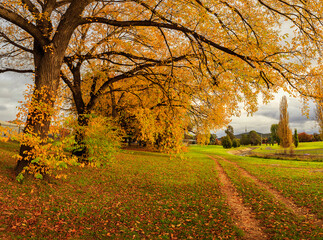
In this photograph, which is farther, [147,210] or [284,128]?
[284,128]

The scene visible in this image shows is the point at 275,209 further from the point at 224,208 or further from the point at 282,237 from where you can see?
the point at 282,237

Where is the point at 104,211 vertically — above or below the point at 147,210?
above

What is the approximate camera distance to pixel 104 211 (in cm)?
689

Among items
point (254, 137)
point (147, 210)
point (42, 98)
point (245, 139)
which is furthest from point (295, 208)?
point (254, 137)

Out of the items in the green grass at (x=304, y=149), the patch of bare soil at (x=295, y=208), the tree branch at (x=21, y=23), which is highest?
the tree branch at (x=21, y=23)

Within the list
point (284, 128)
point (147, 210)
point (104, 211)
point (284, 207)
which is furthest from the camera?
point (284, 128)

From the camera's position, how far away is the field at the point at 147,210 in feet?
18.1

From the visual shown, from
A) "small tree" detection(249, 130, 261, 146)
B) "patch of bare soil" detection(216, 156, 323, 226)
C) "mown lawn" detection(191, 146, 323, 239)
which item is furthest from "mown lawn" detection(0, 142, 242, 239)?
"small tree" detection(249, 130, 261, 146)

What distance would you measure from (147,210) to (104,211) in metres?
1.46

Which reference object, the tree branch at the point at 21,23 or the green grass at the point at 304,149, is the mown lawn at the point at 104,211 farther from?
the green grass at the point at 304,149

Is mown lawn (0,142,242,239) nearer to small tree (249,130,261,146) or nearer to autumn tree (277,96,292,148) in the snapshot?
autumn tree (277,96,292,148)

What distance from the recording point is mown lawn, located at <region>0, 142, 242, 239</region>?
17.5 ft

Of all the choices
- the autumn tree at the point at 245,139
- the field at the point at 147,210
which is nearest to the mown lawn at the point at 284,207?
the field at the point at 147,210

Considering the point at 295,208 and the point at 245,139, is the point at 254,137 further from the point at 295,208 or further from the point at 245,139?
the point at 295,208
